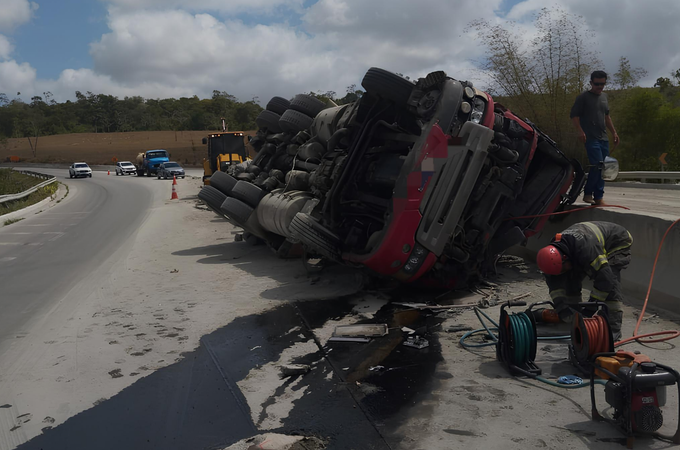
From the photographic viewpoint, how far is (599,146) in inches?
289

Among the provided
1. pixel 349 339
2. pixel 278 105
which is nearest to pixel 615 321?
pixel 349 339

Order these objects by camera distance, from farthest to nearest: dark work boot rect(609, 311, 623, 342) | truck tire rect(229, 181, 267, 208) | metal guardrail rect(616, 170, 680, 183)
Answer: metal guardrail rect(616, 170, 680, 183)
truck tire rect(229, 181, 267, 208)
dark work boot rect(609, 311, 623, 342)

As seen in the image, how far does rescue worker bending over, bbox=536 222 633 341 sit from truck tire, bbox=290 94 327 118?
6314mm

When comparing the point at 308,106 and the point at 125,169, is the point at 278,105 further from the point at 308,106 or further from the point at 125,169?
the point at 125,169

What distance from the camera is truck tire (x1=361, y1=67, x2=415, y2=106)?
675 centimetres

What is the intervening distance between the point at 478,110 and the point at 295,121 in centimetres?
432

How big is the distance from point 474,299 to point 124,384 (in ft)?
12.7

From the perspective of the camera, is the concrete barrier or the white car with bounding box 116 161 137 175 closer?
the concrete barrier

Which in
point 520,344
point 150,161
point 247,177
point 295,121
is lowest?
point 150,161

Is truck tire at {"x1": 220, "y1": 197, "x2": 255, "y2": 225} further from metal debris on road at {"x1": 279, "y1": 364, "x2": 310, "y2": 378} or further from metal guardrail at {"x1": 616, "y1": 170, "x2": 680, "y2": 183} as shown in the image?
metal guardrail at {"x1": 616, "y1": 170, "x2": 680, "y2": 183}

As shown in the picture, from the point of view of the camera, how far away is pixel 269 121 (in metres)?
11.5

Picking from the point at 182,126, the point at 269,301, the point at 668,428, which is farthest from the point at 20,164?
the point at 668,428

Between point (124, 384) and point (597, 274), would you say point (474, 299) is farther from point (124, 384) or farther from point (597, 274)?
point (124, 384)

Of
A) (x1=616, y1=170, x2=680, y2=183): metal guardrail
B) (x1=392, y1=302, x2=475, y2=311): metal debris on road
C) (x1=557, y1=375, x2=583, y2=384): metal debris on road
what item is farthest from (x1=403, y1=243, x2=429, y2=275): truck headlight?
(x1=616, y1=170, x2=680, y2=183): metal guardrail
